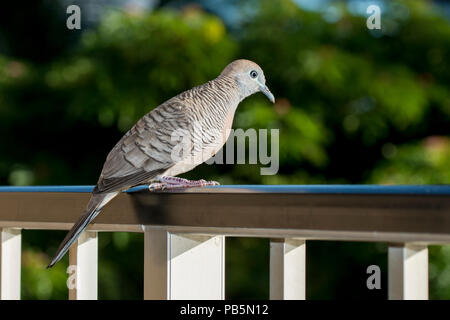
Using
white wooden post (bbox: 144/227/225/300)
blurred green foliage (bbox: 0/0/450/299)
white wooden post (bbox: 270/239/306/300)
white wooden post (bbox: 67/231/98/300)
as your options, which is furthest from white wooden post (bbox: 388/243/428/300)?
blurred green foliage (bbox: 0/0/450/299)

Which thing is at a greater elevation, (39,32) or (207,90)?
(39,32)

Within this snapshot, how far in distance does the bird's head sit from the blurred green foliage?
4.85ft


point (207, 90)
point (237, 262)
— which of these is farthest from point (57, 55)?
point (207, 90)

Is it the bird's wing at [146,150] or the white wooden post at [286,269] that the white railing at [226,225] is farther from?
the bird's wing at [146,150]

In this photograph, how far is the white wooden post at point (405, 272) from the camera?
54 cm

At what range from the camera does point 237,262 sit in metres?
2.87

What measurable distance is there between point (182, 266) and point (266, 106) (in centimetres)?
199

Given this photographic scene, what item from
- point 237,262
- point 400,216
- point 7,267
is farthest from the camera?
point 237,262

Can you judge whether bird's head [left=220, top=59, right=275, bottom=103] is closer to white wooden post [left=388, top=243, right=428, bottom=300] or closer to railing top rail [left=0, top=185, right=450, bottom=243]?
A: railing top rail [left=0, top=185, right=450, bottom=243]

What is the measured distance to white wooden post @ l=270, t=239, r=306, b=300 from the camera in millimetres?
611

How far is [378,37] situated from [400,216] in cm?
269

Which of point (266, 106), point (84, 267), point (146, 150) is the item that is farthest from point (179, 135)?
point (266, 106)

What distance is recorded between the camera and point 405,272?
55cm
